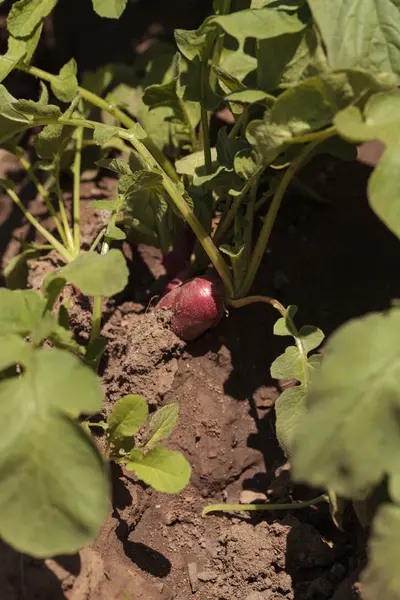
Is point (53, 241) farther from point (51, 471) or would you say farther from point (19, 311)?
point (51, 471)

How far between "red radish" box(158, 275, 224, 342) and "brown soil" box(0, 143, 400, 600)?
5 centimetres

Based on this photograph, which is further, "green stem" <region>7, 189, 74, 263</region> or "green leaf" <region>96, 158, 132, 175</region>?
"green stem" <region>7, 189, 74, 263</region>

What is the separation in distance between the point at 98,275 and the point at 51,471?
0.36 m

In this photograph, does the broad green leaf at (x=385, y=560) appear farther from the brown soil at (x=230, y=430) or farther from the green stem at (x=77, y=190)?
the green stem at (x=77, y=190)

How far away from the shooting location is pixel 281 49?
4.91ft

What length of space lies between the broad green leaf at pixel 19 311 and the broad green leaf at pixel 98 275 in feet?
0.19

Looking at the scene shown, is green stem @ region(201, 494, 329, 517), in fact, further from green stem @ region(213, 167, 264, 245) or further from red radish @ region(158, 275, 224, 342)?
green stem @ region(213, 167, 264, 245)

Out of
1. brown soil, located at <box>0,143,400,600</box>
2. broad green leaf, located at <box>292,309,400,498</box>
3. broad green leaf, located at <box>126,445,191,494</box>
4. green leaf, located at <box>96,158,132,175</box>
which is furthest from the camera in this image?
green leaf, located at <box>96,158,132,175</box>

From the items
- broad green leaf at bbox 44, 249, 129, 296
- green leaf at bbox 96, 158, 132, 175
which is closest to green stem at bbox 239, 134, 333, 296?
green leaf at bbox 96, 158, 132, 175

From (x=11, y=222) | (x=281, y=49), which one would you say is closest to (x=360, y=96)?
(x=281, y=49)

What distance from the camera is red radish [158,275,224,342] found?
5.88 ft

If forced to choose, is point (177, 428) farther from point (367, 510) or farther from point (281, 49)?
point (281, 49)

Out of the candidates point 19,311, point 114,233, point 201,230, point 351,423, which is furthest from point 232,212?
point 351,423

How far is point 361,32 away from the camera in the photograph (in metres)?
1.41
